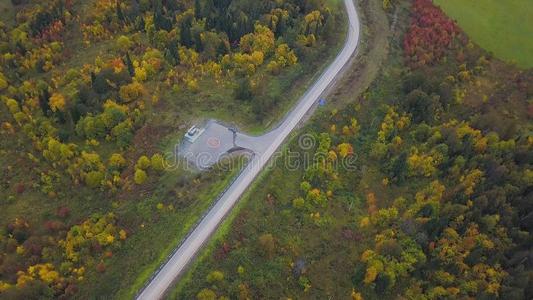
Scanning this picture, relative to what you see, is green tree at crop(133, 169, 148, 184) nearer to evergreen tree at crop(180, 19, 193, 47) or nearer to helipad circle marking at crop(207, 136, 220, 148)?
helipad circle marking at crop(207, 136, 220, 148)

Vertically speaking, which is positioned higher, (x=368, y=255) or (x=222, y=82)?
(x=222, y=82)

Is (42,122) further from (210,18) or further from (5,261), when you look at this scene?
(210,18)

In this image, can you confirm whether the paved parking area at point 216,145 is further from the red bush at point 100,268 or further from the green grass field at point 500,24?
the green grass field at point 500,24

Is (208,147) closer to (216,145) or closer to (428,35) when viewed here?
(216,145)

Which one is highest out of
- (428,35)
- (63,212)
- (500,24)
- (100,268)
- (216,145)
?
(428,35)

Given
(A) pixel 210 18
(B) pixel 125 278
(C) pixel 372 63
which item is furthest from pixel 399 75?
(B) pixel 125 278

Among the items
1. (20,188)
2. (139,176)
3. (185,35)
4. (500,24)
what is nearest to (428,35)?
(500,24)
